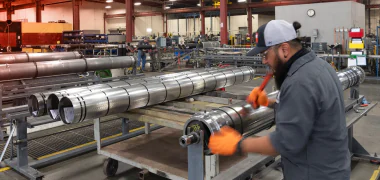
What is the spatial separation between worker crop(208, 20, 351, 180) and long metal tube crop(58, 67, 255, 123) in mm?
1452

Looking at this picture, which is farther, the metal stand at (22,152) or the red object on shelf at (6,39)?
the red object on shelf at (6,39)

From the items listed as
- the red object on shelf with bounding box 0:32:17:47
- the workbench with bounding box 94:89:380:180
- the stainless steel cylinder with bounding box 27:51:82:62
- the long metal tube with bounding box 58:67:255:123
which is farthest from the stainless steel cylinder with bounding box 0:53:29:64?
the red object on shelf with bounding box 0:32:17:47

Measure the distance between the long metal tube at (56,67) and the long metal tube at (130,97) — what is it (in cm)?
319

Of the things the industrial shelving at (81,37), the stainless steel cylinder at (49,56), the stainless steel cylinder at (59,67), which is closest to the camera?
the stainless steel cylinder at (59,67)

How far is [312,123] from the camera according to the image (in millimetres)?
1485

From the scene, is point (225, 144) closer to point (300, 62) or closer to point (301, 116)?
point (301, 116)

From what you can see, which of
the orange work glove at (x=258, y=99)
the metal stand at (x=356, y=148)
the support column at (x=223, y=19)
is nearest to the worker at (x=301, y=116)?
the orange work glove at (x=258, y=99)

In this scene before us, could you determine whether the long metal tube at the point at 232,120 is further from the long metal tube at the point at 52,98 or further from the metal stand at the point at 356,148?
the metal stand at the point at 356,148

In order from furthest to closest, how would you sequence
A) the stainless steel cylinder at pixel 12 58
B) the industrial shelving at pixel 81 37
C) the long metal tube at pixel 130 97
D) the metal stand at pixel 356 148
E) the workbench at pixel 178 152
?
the industrial shelving at pixel 81 37, the stainless steel cylinder at pixel 12 58, the metal stand at pixel 356 148, the long metal tube at pixel 130 97, the workbench at pixel 178 152

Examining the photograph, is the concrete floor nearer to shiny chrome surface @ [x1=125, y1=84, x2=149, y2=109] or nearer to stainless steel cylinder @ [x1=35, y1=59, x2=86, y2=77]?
shiny chrome surface @ [x1=125, y1=84, x2=149, y2=109]

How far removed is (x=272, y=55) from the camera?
1.62 meters

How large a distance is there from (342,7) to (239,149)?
11.8m

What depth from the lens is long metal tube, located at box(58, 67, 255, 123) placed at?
2.75 m

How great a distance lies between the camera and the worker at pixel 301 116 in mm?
1466
